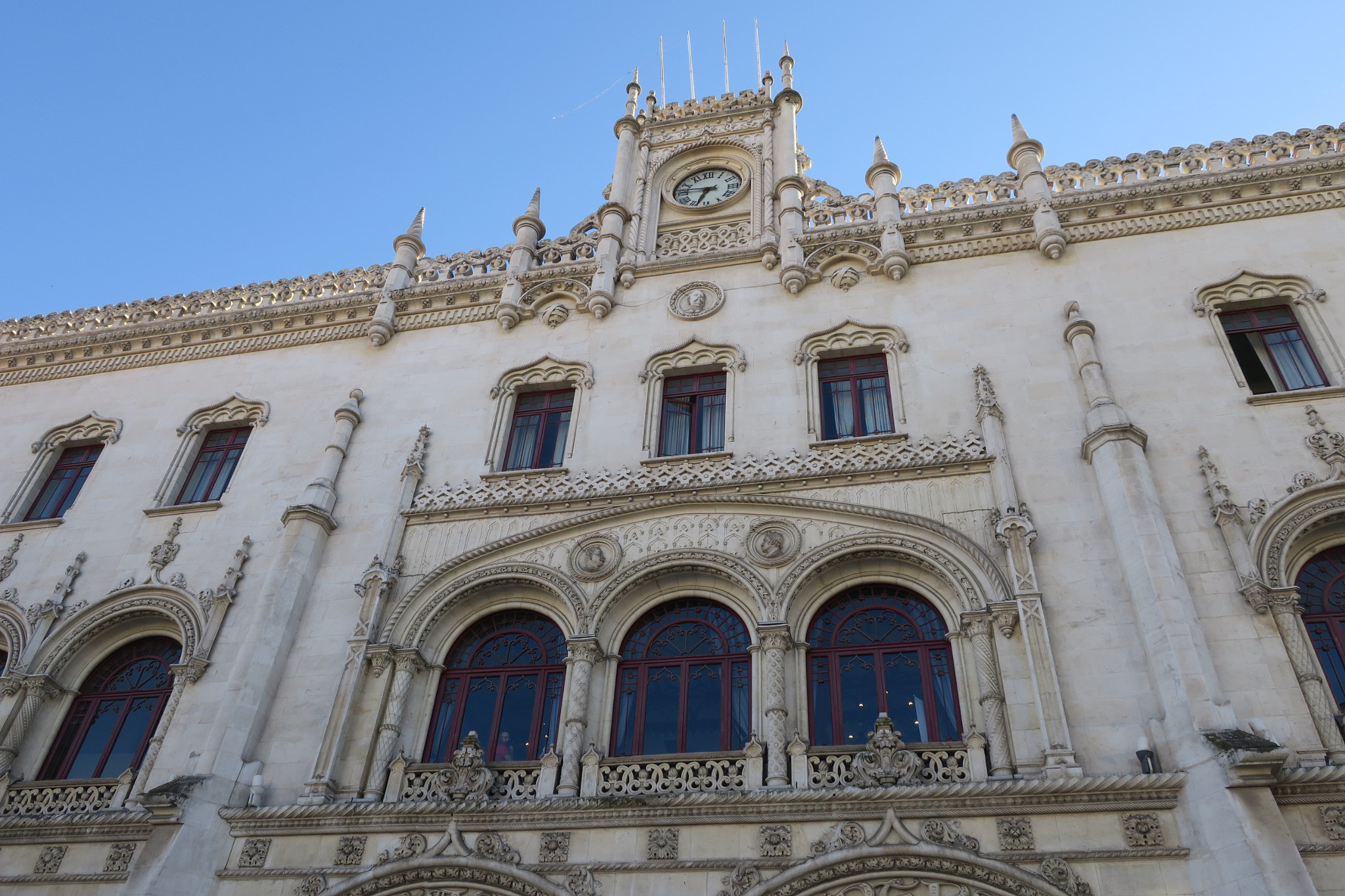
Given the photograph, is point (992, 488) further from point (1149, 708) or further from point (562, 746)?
point (562, 746)

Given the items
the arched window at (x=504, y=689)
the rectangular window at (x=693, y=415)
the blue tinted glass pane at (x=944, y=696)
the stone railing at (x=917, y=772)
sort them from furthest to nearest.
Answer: the rectangular window at (x=693, y=415)
the arched window at (x=504, y=689)
the blue tinted glass pane at (x=944, y=696)
the stone railing at (x=917, y=772)

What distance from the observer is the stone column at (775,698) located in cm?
1270

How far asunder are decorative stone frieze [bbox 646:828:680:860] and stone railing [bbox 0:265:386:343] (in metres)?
14.0

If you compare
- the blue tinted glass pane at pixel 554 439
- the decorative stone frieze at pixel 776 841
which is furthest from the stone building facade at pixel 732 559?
the blue tinted glass pane at pixel 554 439

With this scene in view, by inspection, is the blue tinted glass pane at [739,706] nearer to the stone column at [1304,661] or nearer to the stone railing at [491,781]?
the stone railing at [491,781]

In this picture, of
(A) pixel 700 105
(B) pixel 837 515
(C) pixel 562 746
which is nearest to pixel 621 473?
A: (B) pixel 837 515

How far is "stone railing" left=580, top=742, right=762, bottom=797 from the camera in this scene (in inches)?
501

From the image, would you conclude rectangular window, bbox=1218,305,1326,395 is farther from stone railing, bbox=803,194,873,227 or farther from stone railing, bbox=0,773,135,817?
stone railing, bbox=0,773,135,817

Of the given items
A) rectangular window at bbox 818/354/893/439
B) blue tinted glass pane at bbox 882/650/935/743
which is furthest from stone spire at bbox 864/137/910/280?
blue tinted glass pane at bbox 882/650/935/743

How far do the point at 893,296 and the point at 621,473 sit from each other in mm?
6131

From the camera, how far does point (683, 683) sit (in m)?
14.2

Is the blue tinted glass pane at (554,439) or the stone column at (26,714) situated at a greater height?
the blue tinted glass pane at (554,439)

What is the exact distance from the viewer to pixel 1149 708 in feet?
39.6

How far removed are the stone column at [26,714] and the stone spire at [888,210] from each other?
16163mm
